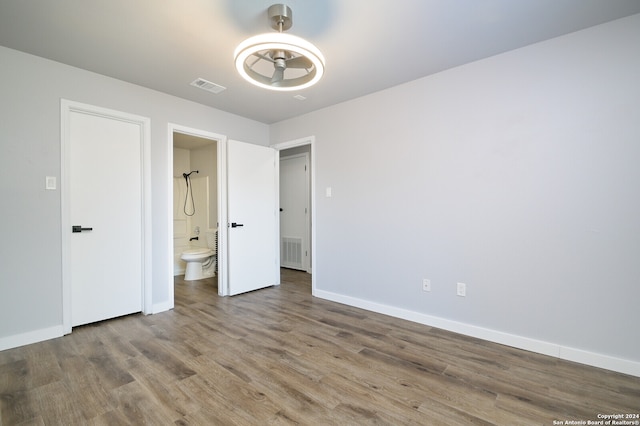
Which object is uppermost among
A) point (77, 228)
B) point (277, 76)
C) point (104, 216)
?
point (277, 76)

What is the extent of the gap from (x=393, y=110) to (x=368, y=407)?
2.74 m

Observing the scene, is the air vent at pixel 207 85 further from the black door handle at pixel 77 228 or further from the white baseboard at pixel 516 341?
the white baseboard at pixel 516 341

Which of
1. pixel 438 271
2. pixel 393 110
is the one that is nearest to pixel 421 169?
pixel 393 110

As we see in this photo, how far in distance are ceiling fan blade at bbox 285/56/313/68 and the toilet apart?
3.53m

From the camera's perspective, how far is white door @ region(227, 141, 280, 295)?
12.7 feet

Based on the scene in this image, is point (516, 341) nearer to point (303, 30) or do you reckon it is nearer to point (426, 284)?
point (426, 284)

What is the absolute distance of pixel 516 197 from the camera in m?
2.40

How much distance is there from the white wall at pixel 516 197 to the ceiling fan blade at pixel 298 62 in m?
1.35

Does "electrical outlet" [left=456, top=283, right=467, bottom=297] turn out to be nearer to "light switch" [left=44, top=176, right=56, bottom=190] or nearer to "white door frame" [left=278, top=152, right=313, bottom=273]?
"white door frame" [left=278, top=152, right=313, bottom=273]

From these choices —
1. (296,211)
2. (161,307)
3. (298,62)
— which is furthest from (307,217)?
(298,62)

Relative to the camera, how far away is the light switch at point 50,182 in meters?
2.55

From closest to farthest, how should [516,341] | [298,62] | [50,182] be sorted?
[298,62] < [516,341] < [50,182]

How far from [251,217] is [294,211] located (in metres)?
1.66

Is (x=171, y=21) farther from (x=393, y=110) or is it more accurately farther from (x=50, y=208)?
(x=393, y=110)
